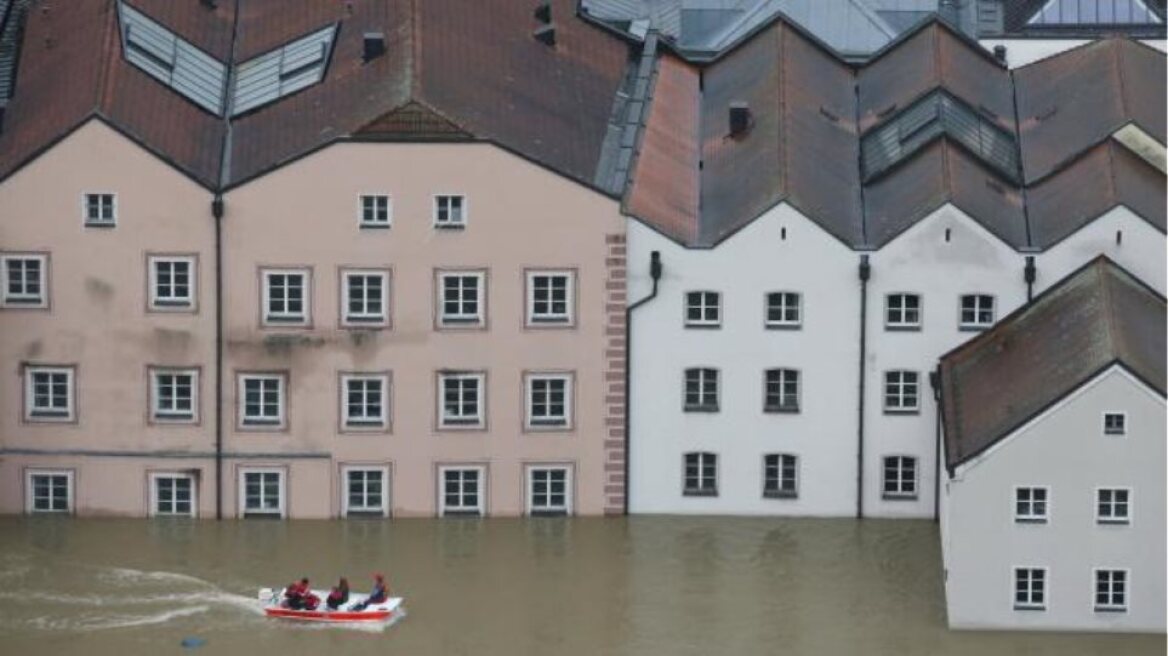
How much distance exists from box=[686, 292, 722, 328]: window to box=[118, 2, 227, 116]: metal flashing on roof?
59.2 ft

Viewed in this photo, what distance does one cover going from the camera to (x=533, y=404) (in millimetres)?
126938

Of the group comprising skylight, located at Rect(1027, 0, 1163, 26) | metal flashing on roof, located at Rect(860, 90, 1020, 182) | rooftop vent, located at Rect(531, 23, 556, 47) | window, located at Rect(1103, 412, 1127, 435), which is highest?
skylight, located at Rect(1027, 0, 1163, 26)

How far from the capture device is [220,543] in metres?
125

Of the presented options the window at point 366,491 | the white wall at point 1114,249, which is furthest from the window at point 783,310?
the window at point 366,491

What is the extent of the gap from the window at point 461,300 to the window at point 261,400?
5989mm

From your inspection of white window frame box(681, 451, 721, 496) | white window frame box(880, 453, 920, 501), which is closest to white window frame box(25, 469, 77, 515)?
white window frame box(681, 451, 721, 496)

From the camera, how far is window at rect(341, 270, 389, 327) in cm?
12619

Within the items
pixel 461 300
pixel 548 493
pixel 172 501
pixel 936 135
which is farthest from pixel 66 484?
pixel 936 135

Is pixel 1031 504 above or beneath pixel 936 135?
beneath

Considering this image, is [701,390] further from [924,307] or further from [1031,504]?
[1031,504]

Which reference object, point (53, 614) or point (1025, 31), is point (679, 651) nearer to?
point (53, 614)

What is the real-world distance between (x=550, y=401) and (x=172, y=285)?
1326 centimetres

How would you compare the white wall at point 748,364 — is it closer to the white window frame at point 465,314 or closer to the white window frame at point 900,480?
the white window frame at point 900,480

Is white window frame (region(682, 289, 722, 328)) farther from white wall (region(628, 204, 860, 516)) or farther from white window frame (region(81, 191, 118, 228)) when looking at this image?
white window frame (region(81, 191, 118, 228))
